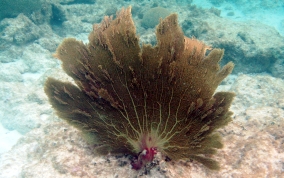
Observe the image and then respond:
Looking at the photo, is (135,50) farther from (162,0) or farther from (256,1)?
A: (256,1)

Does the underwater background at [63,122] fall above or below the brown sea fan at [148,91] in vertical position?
below

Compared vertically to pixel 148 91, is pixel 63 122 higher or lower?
lower

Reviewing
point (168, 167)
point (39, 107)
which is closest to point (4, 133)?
point (39, 107)

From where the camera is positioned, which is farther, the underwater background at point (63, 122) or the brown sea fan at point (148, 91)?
the underwater background at point (63, 122)

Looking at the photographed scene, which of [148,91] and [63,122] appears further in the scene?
[63,122]

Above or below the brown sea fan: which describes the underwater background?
below
